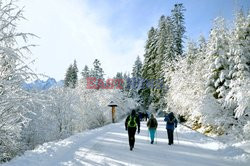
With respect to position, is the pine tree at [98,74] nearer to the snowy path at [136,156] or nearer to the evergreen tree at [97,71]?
the evergreen tree at [97,71]

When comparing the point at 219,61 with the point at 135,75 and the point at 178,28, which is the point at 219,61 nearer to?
the point at 178,28

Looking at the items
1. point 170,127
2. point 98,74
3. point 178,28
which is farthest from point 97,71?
point 170,127

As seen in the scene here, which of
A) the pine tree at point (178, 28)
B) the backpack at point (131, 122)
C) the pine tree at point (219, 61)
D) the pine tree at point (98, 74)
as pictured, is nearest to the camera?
the backpack at point (131, 122)

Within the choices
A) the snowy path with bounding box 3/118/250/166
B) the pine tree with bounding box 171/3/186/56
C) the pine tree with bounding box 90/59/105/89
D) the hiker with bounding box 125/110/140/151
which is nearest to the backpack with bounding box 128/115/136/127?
the hiker with bounding box 125/110/140/151

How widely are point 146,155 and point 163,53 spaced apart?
41.2 meters

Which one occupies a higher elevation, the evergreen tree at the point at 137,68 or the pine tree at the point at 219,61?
the evergreen tree at the point at 137,68

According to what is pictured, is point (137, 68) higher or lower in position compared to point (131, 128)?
higher

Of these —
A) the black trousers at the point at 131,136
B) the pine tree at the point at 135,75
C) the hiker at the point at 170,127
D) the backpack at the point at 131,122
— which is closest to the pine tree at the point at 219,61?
the hiker at the point at 170,127

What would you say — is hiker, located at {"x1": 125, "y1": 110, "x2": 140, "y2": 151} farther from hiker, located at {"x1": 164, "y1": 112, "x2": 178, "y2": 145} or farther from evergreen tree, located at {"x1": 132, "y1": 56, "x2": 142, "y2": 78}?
evergreen tree, located at {"x1": 132, "y1": 56, "x2": 142, "y2": 78}

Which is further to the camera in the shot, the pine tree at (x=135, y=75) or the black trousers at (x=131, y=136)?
the pine tree at (x=135, y=75)

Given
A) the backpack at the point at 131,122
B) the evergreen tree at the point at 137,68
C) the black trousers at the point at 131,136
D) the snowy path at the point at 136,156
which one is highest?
the evergreen tree at the point at 137,68

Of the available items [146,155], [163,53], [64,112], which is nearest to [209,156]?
[146,155]

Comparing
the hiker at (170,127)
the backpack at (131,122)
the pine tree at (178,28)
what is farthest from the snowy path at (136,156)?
the pine tree at (178,28)

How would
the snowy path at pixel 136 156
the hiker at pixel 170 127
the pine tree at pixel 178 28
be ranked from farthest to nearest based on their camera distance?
1. the pine tree at pixel 178 28
2. the hiker at pixel 170 127
3. the snowy path at pixel 136 156
